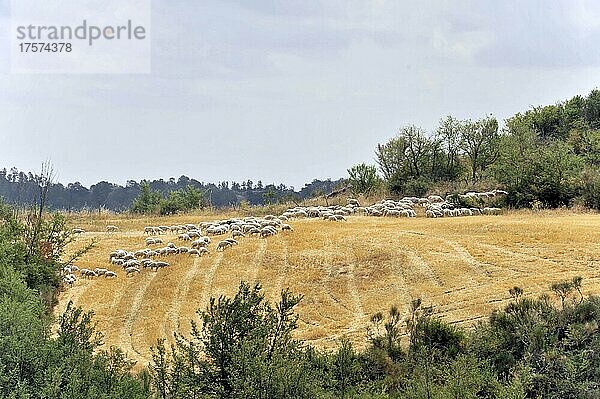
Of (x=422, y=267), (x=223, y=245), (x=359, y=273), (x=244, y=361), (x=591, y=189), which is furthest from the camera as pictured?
(x=591, y=189)

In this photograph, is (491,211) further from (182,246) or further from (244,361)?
(244,361)

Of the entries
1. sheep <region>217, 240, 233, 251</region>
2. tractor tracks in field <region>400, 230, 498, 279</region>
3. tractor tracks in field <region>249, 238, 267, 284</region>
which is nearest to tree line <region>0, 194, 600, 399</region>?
tractor tracks in field <region>400, 230, 498, 279</region>

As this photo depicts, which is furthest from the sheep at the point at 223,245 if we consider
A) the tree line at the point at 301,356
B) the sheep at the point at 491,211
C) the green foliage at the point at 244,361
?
the green foliage at the point at 244,361

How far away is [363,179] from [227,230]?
64.4ft

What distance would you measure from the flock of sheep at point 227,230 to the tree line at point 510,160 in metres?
1.75

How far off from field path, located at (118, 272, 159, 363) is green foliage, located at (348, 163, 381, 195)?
2322 cm

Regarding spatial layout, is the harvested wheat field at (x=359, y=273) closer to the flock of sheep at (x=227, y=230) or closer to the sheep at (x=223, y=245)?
the sheep at (x=223, y=245)

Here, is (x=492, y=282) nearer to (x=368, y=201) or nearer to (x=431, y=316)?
(x=431, y=316)

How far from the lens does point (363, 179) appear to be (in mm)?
43344

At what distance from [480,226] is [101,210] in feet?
81.5

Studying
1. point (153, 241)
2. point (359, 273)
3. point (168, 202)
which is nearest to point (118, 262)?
point (153, 241)

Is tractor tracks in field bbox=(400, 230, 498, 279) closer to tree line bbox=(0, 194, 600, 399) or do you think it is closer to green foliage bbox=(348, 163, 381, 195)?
tree line bbox=(0, 194, 600, 399)

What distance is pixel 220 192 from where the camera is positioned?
90.8 metres

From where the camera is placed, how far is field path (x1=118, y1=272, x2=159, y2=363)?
554 inches
